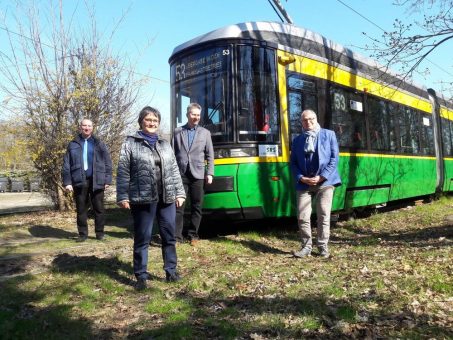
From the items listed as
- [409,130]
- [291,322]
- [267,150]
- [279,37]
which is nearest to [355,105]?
[279,37]

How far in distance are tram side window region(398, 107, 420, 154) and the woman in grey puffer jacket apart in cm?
758

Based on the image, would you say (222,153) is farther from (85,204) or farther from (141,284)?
(141,284)

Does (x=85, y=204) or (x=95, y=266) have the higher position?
(x=85, y=204)

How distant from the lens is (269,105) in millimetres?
6918

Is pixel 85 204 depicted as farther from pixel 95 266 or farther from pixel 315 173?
pixel 315 173

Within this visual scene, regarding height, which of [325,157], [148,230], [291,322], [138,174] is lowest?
[291,322]

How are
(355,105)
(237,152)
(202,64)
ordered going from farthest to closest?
(355,105) < (202,64) < (237,152)

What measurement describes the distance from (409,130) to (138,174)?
860 cm

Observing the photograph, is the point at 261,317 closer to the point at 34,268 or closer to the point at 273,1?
the point at 34,268

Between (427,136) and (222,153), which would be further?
(427,136)

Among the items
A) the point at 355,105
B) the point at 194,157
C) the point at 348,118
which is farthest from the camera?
the point at 355,105

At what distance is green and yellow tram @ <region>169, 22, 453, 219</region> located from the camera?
676cm

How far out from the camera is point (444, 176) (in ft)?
44.1

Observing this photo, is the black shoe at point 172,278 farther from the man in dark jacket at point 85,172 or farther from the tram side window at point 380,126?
the tram side window at point 380,126
